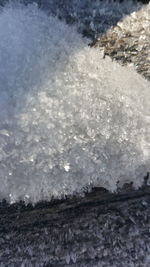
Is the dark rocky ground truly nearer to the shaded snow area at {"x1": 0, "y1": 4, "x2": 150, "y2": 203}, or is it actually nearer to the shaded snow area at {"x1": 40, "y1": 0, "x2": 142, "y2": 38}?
the shaded snow area at {"x1": 0, "y1": 4, "x2": 150, "y2": 203}

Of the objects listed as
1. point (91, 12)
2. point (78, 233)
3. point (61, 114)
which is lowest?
point (78, 233)

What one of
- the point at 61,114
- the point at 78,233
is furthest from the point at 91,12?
the point at 78,233

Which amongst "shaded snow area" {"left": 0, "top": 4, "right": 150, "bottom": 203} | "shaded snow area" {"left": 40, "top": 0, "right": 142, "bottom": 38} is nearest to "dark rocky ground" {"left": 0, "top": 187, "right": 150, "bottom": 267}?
"shaded snow area" {"left": 0, "top": 4, "right": 150, "bottom": 203}

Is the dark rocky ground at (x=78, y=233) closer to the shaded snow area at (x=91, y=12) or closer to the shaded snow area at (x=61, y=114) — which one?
the shaded snow area at (x=61, y=114)

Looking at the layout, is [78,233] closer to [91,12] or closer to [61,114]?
[61,114]

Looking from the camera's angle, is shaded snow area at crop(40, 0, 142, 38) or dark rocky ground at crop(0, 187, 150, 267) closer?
dark rocky ground at crop(0, 187, 150, 267)

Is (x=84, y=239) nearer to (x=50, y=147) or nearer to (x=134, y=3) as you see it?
(x=50, y=147)

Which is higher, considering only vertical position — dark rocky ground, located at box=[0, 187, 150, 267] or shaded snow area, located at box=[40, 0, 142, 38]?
shaded snow area, located at box=[40, 0, 142, 38]

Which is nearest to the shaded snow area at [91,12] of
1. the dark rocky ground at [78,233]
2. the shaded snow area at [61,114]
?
the shaded snow area at [61,114]

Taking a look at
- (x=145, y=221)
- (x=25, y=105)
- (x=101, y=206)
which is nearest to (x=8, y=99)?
(x=25, y=105)
